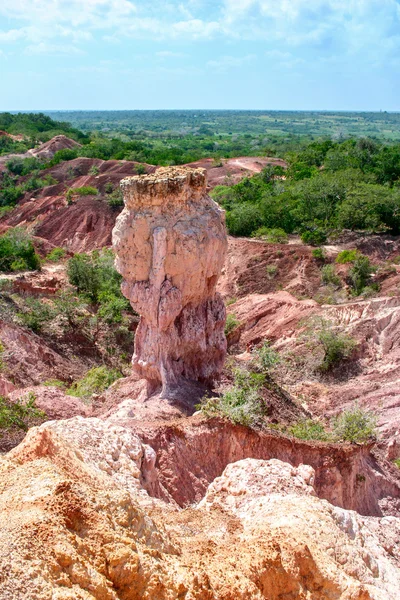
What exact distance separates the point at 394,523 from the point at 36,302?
16.4 m

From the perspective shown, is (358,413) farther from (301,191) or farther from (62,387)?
(301,191)

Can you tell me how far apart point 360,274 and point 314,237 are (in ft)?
20.9

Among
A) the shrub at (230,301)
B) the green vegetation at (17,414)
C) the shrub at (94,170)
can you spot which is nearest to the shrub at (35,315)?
the green vegetation at (17,414)

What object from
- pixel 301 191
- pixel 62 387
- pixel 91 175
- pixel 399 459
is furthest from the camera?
pixel 91 175

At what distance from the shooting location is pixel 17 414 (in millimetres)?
11883

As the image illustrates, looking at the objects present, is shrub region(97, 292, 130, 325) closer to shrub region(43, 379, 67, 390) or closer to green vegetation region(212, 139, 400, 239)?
shrub region(43, 379, 67, 390)

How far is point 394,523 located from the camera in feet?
30.1

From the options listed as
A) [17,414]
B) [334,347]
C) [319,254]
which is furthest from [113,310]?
[319,254]

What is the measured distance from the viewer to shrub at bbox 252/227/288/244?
31812 mm

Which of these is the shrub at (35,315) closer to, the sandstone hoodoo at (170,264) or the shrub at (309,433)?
the sandstone hoodoo at (170,264)

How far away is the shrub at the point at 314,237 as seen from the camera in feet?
104

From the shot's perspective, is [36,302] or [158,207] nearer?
[158,207]

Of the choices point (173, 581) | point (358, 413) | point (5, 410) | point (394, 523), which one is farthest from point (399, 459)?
point (173, 581)

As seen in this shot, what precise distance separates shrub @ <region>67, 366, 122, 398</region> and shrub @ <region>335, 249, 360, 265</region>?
14027 millimetres
